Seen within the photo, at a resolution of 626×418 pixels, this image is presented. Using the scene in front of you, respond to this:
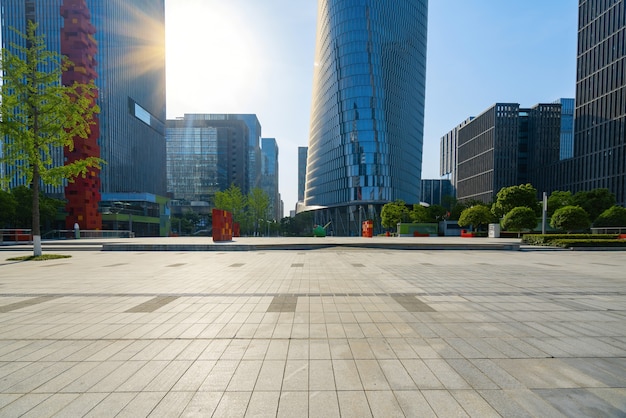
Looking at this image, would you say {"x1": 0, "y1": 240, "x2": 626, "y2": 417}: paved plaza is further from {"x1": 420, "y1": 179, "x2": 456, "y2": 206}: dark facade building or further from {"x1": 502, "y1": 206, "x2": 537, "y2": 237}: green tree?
{"x1": 420, "y1": 179, "x2": 456, "y2": 206}: dark facade building

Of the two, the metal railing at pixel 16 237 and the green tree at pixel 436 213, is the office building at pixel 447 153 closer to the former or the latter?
the green tree at pixel 436 213

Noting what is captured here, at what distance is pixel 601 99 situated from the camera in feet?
204

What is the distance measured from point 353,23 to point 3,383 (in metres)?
93.0

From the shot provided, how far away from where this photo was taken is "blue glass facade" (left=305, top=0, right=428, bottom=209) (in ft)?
245

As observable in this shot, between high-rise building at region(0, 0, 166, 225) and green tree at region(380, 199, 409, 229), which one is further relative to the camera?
high-rise building at region(0, 0, 166, 225)

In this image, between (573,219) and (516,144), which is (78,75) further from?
(516,144)

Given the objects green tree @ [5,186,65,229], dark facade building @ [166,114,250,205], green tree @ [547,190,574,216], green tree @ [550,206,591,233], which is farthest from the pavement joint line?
dark facade building @ [166,114,250,205]

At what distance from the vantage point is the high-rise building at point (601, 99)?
58125 mm

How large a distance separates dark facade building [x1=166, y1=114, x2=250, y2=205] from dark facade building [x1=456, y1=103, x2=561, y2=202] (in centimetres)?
9737

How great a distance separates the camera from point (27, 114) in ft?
50.3

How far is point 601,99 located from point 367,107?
51775 millimetres

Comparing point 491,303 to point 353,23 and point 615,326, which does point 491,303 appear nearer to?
point 615,326

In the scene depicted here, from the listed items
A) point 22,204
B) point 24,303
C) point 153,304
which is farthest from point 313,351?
point 22,204

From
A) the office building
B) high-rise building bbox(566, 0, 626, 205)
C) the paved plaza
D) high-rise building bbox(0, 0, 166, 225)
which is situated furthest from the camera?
the office building
